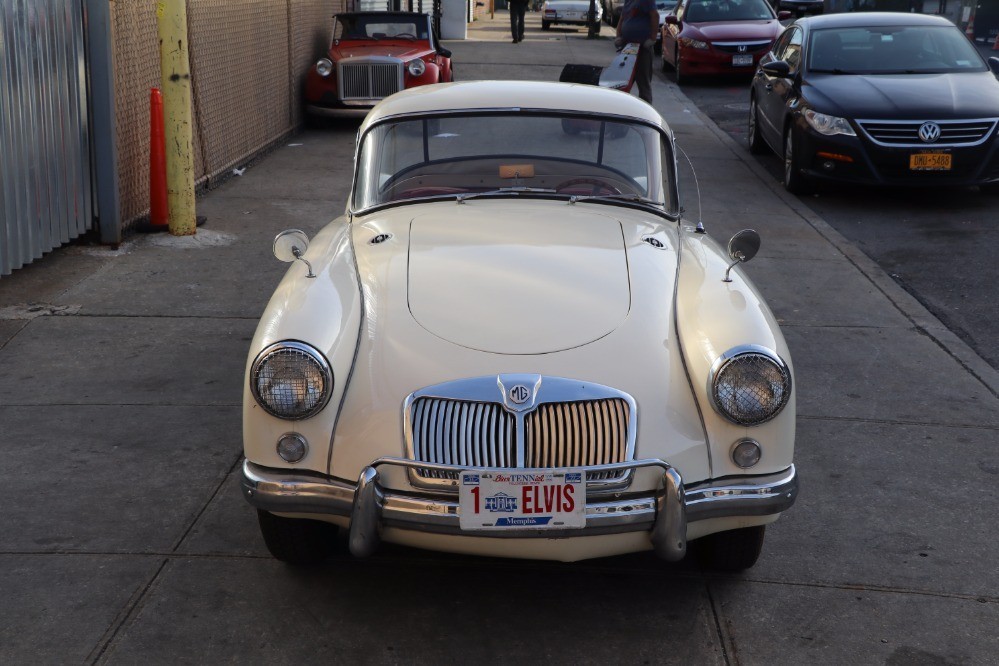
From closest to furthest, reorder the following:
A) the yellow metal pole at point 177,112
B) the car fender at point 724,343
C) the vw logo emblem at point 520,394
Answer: the vw logo emblem at point 520,394
the car fender at point 724,343
the yellow metal pole at point 177,112

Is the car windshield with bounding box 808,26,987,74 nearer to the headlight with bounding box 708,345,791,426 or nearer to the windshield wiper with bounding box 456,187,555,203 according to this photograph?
the windshield wiper with bounding box 456,187,555,203

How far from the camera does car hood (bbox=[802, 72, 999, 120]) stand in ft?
32.5

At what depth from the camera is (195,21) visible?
1034cm

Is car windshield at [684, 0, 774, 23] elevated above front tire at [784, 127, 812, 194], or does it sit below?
above

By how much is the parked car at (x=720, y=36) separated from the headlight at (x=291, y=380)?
16248mm

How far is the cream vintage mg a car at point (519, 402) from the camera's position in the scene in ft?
11.1

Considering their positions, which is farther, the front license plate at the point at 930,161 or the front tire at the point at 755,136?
the front tire at the point at 755,136

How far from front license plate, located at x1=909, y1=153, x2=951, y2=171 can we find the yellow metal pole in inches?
235

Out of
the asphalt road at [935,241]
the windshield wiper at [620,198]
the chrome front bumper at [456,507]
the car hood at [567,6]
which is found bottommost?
the asphalt road at [935,241]

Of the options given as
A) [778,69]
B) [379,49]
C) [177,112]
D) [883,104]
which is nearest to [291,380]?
[177,112]

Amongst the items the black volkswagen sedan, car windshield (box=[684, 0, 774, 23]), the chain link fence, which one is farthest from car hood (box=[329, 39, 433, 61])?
car windshield (box=[684, 0, 774, 23])

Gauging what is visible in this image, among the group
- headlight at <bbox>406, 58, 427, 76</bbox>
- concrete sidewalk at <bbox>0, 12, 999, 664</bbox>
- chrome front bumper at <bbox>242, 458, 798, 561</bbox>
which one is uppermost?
headlight at <bbox>406, 58, 427, 76</bbox>

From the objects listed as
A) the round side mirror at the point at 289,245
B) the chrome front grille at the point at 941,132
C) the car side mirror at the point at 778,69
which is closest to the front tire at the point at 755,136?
the car side mirror at the point at 778,69

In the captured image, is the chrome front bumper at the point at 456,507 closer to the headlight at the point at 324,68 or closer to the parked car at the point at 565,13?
the headlight at the point at 324,68
